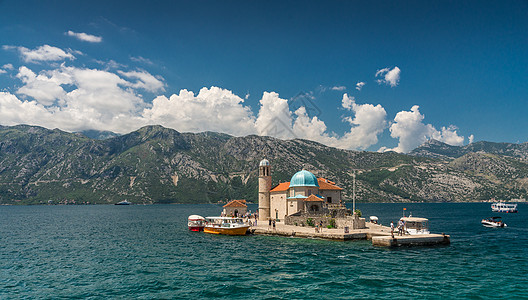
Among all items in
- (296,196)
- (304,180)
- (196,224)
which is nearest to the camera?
(296,196)

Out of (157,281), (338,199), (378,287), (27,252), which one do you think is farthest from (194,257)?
(338,199)

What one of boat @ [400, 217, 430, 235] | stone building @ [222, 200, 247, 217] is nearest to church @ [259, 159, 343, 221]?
stone building @ [222, 200, 247, 217]

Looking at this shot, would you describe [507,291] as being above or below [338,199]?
below

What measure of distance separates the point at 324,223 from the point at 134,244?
36.2 metres

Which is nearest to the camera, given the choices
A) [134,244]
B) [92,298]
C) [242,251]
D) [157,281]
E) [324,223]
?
[92,298]

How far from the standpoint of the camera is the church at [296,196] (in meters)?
70.2

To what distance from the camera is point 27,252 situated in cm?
4972

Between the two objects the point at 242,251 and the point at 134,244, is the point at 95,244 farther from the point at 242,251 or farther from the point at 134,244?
the point at 242,251


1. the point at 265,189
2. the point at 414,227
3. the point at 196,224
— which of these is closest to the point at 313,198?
the point at 265,189

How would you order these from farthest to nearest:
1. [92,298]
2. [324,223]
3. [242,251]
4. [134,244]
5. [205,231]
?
[205,231] → [324,223] → [134,244] → [242,251] → [92,298]

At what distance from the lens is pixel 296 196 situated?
7206cm

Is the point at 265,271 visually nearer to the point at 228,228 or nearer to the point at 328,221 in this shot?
the point at 228,228

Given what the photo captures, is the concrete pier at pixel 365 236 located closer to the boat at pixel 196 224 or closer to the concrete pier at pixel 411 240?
the concrete pier at pixel 411 240

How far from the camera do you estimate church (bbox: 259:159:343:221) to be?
7016cm
